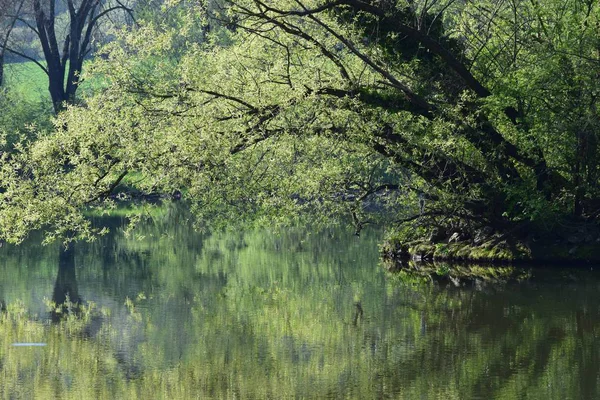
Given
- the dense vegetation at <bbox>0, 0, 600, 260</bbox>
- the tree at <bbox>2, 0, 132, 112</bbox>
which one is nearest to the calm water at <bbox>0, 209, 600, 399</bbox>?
the dense vegetation at <bbox>0, 0, 600, 260</bbox>

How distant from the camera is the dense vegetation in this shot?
21.3 m

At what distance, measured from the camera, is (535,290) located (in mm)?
19828

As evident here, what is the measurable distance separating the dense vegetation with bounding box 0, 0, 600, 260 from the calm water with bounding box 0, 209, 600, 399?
1725mm

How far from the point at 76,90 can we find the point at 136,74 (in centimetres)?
3293

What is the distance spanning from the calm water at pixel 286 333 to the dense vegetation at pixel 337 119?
172cm

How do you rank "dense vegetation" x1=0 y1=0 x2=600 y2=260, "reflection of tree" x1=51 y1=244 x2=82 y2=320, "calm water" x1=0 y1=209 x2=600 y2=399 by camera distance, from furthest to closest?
"dense vegetation" x1=0 y1=0 x2=600 y2=260 → "reflection of tree" x1=51 y1=244 x2=82 y2=320 → "calm water" x1=0 y1=209 x2=600 y2=399

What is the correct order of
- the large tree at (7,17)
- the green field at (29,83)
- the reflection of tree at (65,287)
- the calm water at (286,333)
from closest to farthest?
the calm water at (286,333) → the reflection of tree at (65,287) → the large tree at (7,17) → the green field at (29,83)

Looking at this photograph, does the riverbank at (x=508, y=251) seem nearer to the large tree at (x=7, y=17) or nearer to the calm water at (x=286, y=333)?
the calm water at (x=286, y=333)

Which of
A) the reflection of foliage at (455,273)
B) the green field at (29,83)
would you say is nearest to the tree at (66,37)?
the green field at (29,83)

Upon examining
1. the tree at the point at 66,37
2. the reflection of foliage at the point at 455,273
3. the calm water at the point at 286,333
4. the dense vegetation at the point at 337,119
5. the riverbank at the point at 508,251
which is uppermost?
the tree at the point at 66,37

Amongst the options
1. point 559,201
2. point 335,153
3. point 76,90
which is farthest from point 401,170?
point 76,90

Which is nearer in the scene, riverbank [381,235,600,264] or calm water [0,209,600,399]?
calm water [0,209,600,399]

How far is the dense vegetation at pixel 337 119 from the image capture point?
838 inches

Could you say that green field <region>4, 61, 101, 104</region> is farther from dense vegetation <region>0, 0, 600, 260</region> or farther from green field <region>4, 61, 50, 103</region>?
dense vegetation <region>0, 0, 600, 260</region>
